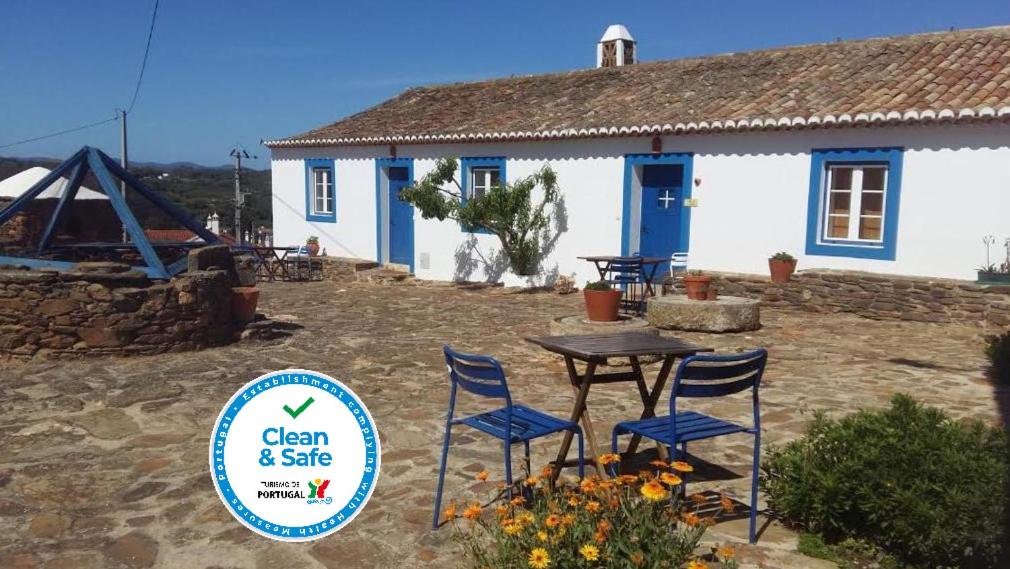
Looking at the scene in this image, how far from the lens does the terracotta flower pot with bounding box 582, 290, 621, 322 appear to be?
861cm

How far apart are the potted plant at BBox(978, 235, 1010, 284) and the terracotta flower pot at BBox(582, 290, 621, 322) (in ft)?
16.6

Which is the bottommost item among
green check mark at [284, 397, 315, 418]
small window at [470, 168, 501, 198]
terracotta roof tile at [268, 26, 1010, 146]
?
green check mark at [284, 397, 315, 418]

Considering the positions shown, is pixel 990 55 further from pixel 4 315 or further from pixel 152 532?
pixel 4 315

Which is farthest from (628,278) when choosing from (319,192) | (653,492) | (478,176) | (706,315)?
(319,192)

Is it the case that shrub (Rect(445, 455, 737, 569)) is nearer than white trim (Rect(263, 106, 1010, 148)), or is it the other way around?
shrub (Rect(445, 455, 737, 569))

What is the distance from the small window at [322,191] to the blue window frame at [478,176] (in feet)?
13.9

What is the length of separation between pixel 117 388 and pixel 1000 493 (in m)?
6.52

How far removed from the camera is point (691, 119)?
12312 millimetres

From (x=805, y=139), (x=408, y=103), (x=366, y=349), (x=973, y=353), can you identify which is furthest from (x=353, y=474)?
(x=408, y=103)

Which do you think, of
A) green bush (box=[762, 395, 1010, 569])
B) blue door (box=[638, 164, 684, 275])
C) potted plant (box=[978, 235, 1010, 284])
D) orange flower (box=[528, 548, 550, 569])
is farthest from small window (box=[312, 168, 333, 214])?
orange flower (box=[528, 548, 550, 569])

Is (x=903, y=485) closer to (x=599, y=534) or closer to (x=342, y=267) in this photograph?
(x=599, y=534)

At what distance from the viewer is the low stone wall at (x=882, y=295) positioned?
32.0ft

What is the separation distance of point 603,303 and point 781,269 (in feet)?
13.3

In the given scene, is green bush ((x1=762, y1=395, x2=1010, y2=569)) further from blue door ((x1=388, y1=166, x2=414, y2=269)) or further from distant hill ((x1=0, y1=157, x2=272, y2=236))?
distant hill ((x1=0, y1=157, x2=272, y2=236))
